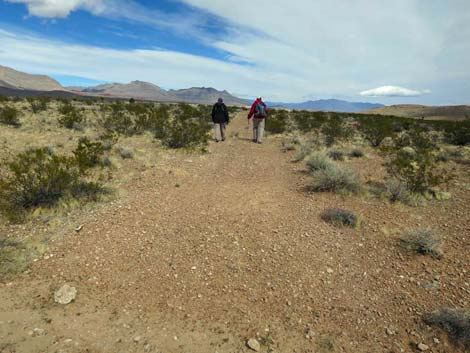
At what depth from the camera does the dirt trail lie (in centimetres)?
326

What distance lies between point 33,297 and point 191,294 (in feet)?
6.38

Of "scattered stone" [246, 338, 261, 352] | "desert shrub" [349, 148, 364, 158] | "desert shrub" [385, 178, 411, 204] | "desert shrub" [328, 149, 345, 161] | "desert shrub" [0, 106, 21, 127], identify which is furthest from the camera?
"desert shrub" [0, 106, 21, 127]

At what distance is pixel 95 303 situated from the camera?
144 inches

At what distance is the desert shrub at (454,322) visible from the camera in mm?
3217

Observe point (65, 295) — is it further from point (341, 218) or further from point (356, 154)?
point (356, 154)

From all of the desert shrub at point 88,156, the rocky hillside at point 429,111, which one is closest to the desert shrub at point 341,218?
the desert shrub at point 88,156

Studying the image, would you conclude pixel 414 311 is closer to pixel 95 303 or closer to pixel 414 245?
pixel 414 245

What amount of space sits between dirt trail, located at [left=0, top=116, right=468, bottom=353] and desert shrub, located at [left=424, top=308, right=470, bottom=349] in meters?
0.21

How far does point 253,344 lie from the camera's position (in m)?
3.19

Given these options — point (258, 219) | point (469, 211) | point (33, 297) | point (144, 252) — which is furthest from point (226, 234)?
point (469, 211)

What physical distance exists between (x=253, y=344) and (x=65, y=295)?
241 cm

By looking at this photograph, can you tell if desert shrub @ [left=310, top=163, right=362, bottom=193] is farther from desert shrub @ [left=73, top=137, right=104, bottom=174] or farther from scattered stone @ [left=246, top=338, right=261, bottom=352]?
desert shrub @ [left=73, top=137, right=104, bottom=174]

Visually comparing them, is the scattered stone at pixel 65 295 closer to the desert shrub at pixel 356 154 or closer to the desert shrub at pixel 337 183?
the desert shrub at pixel 337 183

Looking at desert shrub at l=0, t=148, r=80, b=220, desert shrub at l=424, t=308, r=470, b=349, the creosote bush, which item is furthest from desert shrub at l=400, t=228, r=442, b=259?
desert shrub at l=0, t=148, r=80, b=220
